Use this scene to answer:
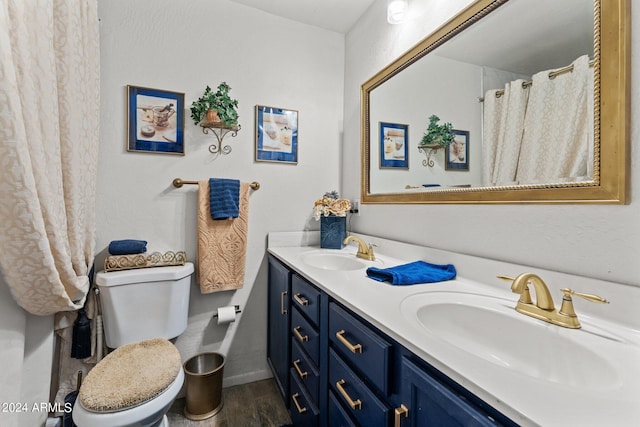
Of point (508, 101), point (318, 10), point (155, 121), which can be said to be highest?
point (318, 10)

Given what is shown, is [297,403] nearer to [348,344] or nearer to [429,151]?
[348,344]

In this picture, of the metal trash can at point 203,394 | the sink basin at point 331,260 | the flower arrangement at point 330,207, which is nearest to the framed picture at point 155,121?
the flower arrangement at point 330,207

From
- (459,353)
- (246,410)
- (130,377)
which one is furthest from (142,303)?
(459,353)

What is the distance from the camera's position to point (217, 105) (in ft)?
5.33

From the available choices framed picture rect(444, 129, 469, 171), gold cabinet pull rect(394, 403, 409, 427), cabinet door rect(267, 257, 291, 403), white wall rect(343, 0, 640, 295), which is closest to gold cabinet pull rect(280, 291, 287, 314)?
cabinet door rect(267, 257, 291, 403)

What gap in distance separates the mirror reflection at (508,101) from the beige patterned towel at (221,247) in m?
1.03

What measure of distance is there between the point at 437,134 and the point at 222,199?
4.02 ft

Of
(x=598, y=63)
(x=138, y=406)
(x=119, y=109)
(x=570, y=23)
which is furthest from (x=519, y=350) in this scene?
(x=119, y=109)

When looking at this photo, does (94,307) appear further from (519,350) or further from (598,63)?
(598,63)

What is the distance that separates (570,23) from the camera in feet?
2.64

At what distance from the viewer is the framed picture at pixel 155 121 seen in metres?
1.56

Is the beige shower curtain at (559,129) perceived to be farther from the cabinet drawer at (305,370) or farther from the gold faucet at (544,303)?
the cabinet drawer at (305,370)

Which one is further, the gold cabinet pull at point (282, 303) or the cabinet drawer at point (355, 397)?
the gold cabinet pull at point (282, 303)

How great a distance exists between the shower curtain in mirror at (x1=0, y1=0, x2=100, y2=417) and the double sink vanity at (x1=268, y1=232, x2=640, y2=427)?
865 mm
